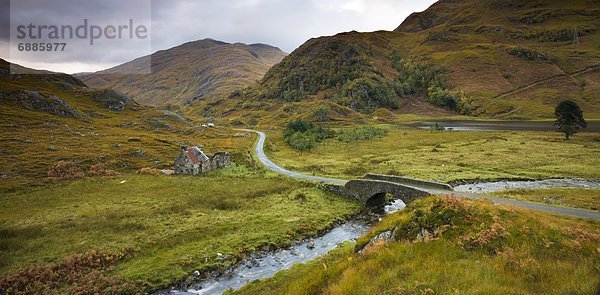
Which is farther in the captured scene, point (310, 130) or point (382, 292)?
point (310, 130)

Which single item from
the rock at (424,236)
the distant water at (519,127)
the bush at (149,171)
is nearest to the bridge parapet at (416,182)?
the rock at (424,236)

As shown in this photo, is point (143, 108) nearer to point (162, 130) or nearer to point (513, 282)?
point (162, 130)

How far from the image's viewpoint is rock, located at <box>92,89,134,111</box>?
149 meters

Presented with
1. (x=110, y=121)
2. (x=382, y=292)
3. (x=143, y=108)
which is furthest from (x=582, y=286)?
(x=143, y=108)

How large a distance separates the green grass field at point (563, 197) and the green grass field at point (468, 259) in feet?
73.8

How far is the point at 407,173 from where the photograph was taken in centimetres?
5666

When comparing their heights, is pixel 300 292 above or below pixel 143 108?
below

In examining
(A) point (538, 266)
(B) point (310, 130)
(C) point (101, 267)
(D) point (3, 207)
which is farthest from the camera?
(B) point (310, 130)

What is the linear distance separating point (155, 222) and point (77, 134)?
7580cm

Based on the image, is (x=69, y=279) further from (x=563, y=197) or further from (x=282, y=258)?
(x=563, y=197)

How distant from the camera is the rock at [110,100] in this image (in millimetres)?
148775

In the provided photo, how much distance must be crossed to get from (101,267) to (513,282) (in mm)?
27428

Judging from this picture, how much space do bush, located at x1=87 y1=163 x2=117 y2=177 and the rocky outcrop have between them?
65.8 meters

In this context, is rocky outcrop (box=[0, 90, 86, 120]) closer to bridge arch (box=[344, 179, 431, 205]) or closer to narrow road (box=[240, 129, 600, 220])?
narrow road (box=[240, 129, 600, 220])
